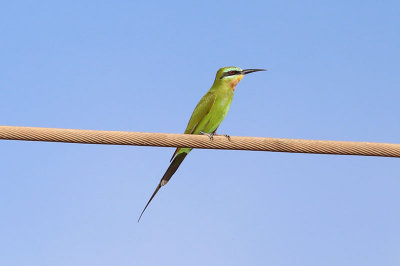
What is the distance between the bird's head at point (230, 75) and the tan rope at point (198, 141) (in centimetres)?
262

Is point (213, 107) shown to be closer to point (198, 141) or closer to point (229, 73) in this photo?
point (229, 73)

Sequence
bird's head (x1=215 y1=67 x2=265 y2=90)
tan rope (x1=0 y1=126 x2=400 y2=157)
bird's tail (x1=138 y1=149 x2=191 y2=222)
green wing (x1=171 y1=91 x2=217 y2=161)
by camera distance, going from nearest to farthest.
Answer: tan rope (x1=0 y1=126 x2=400 y2=157), bird's tail (x1=138 y1=149 x2=191 y2=222), green wing (x1=171 y1=91 x2=217 y2=161), bird's head (x1=215 y1=67 x2=265 y2=90)

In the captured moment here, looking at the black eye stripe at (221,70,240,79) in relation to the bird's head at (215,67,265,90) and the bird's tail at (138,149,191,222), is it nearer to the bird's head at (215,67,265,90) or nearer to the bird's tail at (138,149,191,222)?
the bird's head at (215,67,265,90)

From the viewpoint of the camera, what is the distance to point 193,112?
6.06 meters

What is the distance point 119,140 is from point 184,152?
1916mm

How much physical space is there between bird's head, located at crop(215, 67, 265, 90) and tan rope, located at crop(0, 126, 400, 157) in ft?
8.61

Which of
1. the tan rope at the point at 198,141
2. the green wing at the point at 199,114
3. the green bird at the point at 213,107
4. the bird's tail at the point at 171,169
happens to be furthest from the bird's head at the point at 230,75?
the tan rope at the point at 198,141

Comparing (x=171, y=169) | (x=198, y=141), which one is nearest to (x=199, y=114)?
(x=171, y=169)

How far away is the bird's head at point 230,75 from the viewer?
6250 millimetres

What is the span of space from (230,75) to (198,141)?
271 centimetres

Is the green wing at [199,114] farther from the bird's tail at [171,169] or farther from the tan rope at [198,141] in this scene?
the tan rope at [198,141]

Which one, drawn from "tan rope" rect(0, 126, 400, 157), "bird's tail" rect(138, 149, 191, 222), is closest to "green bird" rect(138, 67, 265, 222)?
"bird's tail" rect(138, 149, 191, 222)

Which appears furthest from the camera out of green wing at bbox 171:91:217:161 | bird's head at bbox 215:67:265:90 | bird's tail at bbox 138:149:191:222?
bird's head at bbox 215:67:265:90

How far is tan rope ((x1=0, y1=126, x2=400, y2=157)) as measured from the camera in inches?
135
